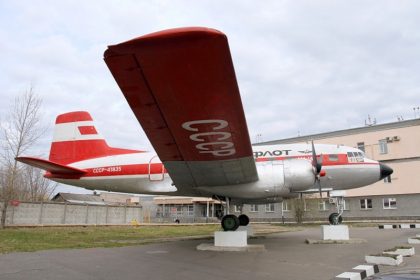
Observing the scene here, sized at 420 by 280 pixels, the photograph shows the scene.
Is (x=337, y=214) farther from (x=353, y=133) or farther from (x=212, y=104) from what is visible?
(x=353, y=133)

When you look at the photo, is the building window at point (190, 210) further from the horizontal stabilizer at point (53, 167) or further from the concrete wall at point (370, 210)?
the horizontal stabilizer at point (53, 167)

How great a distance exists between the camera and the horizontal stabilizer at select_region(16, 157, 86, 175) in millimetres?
15803

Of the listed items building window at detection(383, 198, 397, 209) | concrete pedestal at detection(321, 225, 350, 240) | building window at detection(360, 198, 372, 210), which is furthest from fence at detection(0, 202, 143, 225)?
building window at detection(383, 198, 397, 209)

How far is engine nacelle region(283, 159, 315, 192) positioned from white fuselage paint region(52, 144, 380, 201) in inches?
2.4

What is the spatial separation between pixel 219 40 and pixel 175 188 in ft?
36.7

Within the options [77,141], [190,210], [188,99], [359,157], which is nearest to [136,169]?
[77,141]

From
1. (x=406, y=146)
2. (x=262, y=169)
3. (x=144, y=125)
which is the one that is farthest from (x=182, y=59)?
(x=406, y=146)

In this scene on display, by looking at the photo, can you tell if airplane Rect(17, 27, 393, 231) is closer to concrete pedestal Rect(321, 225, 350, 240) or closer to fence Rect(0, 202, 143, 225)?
concrete pedestal Rect(321, 225, 350, 240)

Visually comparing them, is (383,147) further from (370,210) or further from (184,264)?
(184,264)

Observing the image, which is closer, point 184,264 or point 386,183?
point 184,264

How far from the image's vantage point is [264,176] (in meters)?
15.0

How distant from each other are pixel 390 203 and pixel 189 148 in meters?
40.8

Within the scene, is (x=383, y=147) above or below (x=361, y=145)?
below

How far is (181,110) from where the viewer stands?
958 cm
